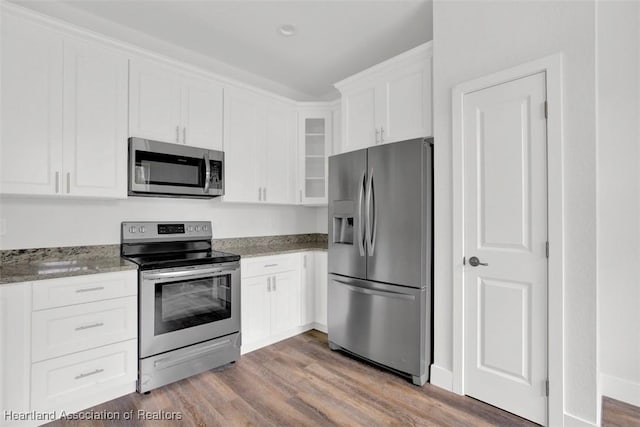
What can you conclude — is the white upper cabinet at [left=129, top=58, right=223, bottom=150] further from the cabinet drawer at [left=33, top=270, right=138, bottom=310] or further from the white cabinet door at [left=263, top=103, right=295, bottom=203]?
the cabinet drawer at [left=33, top=270, right=138, bottom=310]

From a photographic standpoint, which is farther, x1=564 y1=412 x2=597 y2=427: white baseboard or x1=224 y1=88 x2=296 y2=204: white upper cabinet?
x1=224 y1=88 x2=296 y2=204: white upper cabinet

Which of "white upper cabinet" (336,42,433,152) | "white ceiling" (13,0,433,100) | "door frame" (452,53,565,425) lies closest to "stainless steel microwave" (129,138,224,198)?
"white ceiling" (13,0,433,100)

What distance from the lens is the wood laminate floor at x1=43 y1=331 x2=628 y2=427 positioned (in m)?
1.92

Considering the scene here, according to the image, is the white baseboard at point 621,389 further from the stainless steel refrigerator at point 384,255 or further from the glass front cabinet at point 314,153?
the glass front cabinet at point 314,153

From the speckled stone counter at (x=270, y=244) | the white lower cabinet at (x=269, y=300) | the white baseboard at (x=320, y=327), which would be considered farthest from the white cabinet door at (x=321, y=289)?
the white lower cabinet at (x=269, y=300)

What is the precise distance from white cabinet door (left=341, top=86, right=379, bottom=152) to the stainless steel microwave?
120 centimetres

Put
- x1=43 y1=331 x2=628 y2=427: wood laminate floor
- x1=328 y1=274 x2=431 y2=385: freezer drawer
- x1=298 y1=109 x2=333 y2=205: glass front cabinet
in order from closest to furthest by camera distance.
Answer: x1=43 y1=331 x2=628 y2=427: wood laminate floor → x1=328 y1=274 x2=431 y2=385: freezer drawer → x1=298 y1=109 x2=333 y2=205: glass front cabinet

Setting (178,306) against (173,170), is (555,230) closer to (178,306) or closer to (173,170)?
(178,306)

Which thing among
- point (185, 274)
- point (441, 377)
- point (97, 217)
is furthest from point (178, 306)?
point (441, 377)

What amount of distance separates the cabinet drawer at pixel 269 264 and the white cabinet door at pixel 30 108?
4.83 feet

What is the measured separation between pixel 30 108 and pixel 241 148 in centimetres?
154

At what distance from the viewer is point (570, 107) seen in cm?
176

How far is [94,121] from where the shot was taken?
89.8 inches

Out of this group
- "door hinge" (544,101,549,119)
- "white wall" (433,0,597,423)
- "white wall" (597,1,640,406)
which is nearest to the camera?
"white wall" (433,0,597,423)
